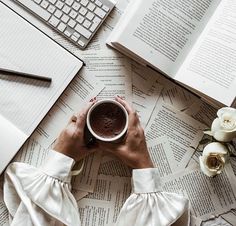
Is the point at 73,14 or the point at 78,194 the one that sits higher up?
the point at 73,14

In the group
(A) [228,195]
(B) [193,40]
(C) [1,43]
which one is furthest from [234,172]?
(C) [1,43]

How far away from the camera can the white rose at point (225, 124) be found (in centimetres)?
91

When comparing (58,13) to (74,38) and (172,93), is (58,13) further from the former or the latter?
(172,93)

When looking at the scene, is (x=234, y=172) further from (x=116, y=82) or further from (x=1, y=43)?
(x=1, y=43)

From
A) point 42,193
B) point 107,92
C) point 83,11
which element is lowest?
point 42,193

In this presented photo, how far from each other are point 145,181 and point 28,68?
334 millimetres

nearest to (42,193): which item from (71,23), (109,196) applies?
(109,196)

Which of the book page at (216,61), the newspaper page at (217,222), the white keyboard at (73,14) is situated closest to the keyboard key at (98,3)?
the white keyboard at (73,14)

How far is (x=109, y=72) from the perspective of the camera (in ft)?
3.30

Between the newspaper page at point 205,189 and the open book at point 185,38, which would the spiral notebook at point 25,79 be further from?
the newspaper page at point 205,189

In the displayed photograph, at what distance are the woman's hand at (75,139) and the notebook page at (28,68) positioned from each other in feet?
0.20

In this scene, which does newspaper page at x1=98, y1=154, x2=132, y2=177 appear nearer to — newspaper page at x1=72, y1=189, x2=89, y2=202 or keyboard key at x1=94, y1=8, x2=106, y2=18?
newspaper page at x1=72, y1=189, x2=89, y2=202

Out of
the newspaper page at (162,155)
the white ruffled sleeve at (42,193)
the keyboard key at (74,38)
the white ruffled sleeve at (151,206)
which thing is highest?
the keyboard key at (74,38)

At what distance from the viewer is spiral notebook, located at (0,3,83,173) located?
3.17 feet
